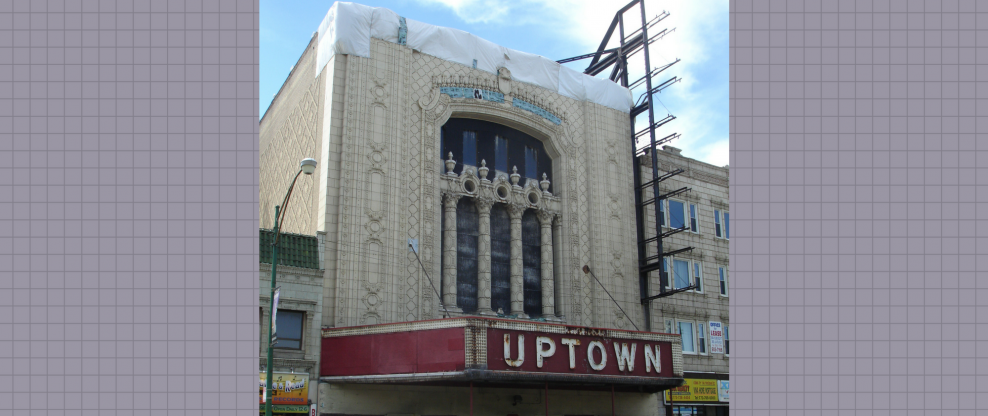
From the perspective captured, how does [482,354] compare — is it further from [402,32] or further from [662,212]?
[662,212]

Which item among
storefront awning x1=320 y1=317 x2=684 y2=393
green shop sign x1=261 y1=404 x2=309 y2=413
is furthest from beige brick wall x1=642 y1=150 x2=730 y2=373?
green shop sign x1=261 y1=404 x2=309 y2=413

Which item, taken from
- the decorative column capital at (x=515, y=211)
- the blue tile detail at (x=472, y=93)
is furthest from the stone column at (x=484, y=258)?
the blue tile detail at (x=472, y=93)

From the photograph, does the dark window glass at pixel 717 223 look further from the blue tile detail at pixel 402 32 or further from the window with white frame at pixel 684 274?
the blue tile detail at pixel 402 32

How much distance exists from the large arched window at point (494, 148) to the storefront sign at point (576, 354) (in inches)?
375

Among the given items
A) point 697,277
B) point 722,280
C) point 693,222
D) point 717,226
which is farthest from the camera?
point 717,226

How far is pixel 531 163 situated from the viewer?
123 ft

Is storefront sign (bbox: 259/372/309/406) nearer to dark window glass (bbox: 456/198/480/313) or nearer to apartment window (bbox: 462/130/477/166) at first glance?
dark window glass (bbox: 456/198/480/313)

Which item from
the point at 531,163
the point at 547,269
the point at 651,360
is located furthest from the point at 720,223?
the point at 651,360

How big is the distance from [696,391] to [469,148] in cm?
1594

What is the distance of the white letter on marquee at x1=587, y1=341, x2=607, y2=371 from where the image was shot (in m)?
29.1

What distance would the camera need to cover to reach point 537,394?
108ft

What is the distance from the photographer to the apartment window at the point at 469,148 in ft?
116
